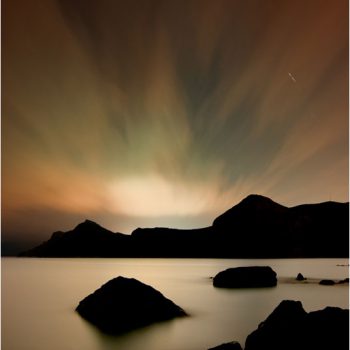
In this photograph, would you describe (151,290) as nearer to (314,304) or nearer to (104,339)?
(104,339)

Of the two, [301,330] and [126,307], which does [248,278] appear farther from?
[301,330]

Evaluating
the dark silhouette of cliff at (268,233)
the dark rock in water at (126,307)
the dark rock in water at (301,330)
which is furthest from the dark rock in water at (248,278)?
the dark silhouette of cliff at (268,233)

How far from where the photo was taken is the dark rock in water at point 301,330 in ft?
29.2

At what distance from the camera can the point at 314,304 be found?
26.9 meters

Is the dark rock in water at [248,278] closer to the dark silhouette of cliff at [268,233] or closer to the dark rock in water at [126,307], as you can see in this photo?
the dark rock in water at [126,307]

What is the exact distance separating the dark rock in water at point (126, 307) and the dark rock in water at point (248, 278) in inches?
689

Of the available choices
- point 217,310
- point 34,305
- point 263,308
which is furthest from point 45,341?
point 263,308

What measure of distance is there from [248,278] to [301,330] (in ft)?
81.6

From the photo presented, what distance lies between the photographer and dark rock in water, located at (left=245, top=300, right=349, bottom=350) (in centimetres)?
890

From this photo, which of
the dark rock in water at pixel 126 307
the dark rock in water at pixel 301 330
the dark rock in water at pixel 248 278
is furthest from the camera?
the dark rock in water at pixel 248 278

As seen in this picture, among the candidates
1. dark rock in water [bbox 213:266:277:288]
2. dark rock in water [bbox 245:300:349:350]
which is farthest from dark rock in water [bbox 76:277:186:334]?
dark rock in water [bbox 213:266:277:288]

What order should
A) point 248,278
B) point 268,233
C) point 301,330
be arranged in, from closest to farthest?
1. point 301,330
2. point 248,278
3. point 268,233

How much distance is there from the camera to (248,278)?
33344 millimetres

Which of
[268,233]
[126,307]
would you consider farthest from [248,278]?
[268,233]
